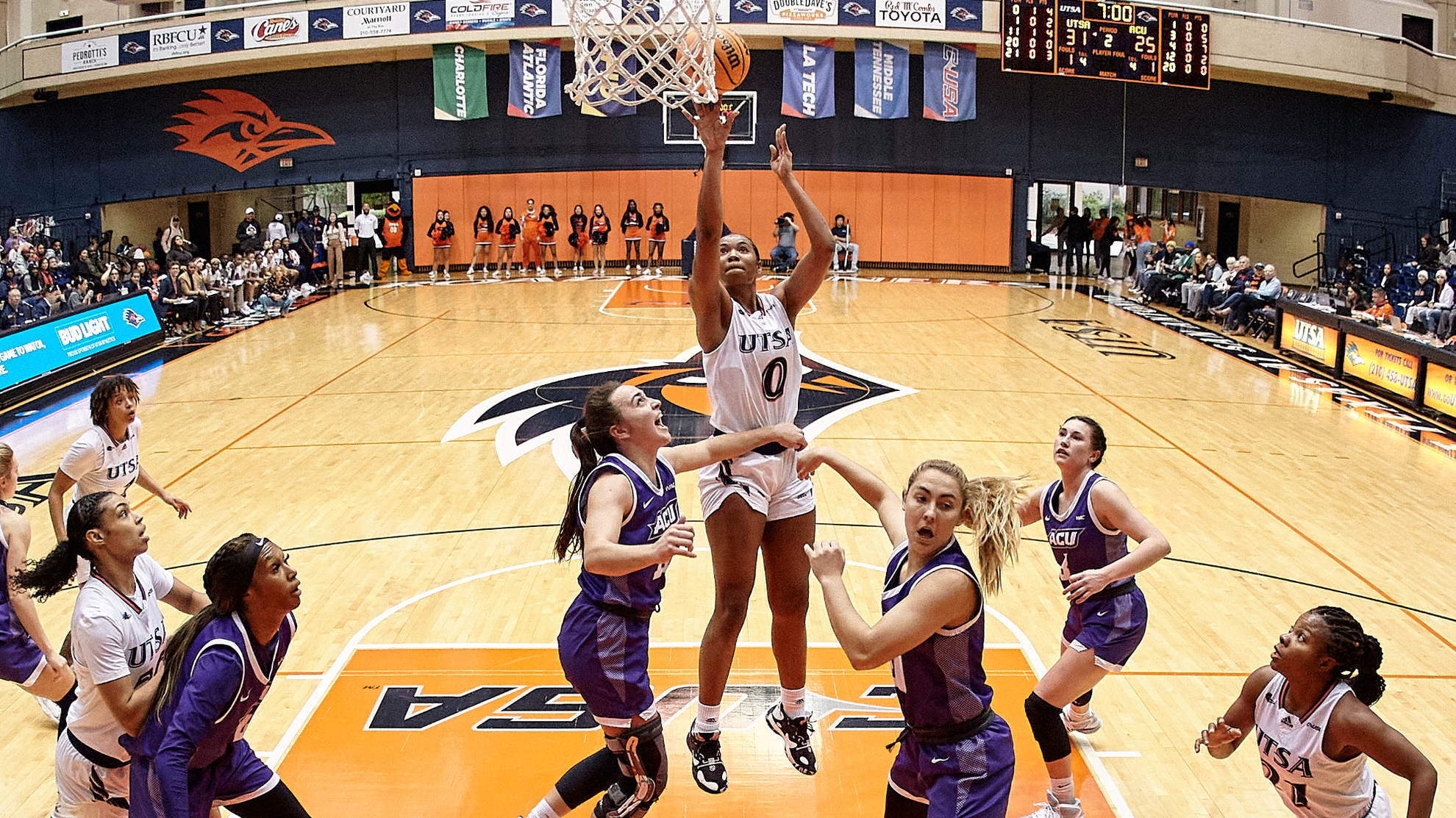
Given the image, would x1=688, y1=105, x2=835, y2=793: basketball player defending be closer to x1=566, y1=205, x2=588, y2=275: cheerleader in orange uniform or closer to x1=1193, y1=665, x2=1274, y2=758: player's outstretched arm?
x1=1193, y1=665, x2=1274, y2=758: player's outstretched arm

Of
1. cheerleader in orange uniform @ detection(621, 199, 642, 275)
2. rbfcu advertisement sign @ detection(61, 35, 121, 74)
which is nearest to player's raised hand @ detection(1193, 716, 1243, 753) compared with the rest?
cheerleader in orange uniform @ detection(621, 199, 642, 275)

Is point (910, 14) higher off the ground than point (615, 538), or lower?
higher

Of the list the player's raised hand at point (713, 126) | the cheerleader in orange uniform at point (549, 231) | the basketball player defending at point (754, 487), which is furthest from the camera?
the cheerleader in orange uniform at point (549, 231)

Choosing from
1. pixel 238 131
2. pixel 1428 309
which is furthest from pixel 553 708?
pixel 238 131

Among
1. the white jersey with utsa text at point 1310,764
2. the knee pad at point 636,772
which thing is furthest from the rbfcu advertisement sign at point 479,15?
the white jersey with utsa text at point 1310,764

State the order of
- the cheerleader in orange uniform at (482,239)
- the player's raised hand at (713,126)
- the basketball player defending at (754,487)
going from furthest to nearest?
1. the cheerleader in orange uniform at (482,239)
2. the basketball player defending at (754,487)
3. the player's raised hand at (713,126)

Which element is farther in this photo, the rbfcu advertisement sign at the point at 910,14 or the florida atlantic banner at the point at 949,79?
the florida atlantic banner at the point at 949,79

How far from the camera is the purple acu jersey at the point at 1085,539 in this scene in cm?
475

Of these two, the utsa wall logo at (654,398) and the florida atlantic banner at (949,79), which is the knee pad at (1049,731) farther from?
the florida atlantic banner at (949,79)

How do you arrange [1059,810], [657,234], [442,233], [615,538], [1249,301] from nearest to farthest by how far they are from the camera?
1. [615,538]
2. [1059,810]
3. [1249,301]
4. [442,233]
5. [657,234]

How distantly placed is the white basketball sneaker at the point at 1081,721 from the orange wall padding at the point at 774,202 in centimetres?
2258

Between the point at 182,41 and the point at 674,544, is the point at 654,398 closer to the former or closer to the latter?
the point at 674,544

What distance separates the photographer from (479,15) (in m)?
24.9

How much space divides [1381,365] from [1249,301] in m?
4.62
